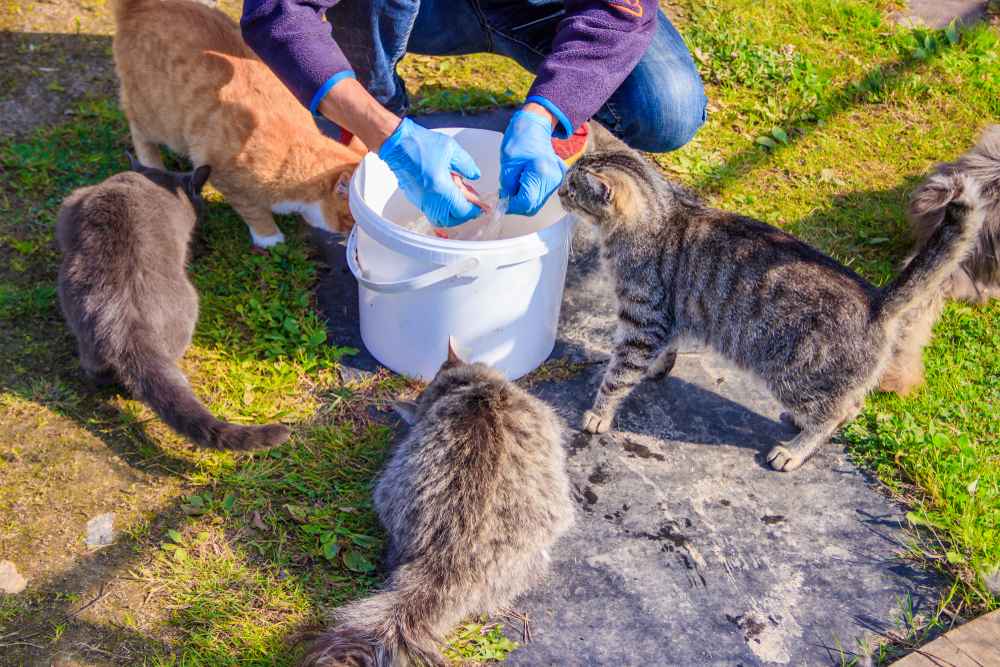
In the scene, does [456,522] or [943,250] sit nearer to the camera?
[456,522]

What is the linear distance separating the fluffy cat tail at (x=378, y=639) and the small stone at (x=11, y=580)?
3.38 ft

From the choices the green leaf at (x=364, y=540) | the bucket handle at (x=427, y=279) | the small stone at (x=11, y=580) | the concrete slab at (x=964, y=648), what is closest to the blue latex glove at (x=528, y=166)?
the bucket handle at (x=427, y=279)

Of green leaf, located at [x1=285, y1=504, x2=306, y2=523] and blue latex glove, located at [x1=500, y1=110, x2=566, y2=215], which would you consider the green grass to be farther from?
blue latex glove, located at [x1=500, y1=110, x2=566, y2=215]

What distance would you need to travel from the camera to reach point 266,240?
3.87m

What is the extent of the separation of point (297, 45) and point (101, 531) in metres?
1.91

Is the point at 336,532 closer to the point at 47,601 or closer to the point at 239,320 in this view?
the point at 47,601

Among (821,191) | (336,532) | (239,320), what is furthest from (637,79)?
(336,532)

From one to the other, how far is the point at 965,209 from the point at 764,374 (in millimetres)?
887

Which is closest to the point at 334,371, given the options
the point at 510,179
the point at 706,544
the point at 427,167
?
the point at 427,167

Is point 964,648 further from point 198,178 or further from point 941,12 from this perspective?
point 941,12

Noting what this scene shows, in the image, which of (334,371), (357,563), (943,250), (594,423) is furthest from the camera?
(334,371)

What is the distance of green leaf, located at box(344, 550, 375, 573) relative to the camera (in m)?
2.67

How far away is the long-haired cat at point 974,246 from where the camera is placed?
10.8ft

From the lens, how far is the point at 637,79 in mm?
3844
